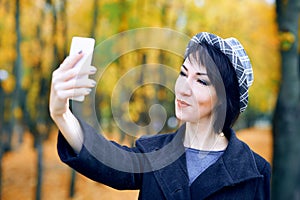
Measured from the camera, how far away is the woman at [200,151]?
1.71 m

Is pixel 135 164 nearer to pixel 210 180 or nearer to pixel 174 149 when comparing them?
pixel 174 149

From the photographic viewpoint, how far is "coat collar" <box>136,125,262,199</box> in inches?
68.0

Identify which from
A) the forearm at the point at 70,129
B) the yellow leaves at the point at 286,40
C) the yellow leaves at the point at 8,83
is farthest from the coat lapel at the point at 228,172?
the yellow leaves at the point at 8,83

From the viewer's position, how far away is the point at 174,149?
1797 millimetres

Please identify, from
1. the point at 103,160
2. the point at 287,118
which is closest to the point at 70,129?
the point at 103,160

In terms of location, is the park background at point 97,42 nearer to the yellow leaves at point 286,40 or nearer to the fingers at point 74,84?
the yellow leaves at point 286,40

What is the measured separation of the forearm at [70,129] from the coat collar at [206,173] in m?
0.36

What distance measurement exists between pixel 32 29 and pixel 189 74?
12.0 m

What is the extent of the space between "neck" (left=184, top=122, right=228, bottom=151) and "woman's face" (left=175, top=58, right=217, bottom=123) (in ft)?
0.27

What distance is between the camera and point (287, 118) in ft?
20.1

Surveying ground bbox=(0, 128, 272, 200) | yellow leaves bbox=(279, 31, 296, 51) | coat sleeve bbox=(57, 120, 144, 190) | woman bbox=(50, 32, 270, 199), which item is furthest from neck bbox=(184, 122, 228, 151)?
ground bbox=(0, 128, 272, 200)

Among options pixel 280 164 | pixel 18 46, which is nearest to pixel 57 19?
pixel 18 46

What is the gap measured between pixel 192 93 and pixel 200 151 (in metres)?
0.27

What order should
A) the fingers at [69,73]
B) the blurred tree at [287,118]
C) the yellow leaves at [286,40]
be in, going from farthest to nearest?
1. the blurred tree at [287,118]
2. the yellow leaves at [286,40]
3. the fingers at [69,73]
